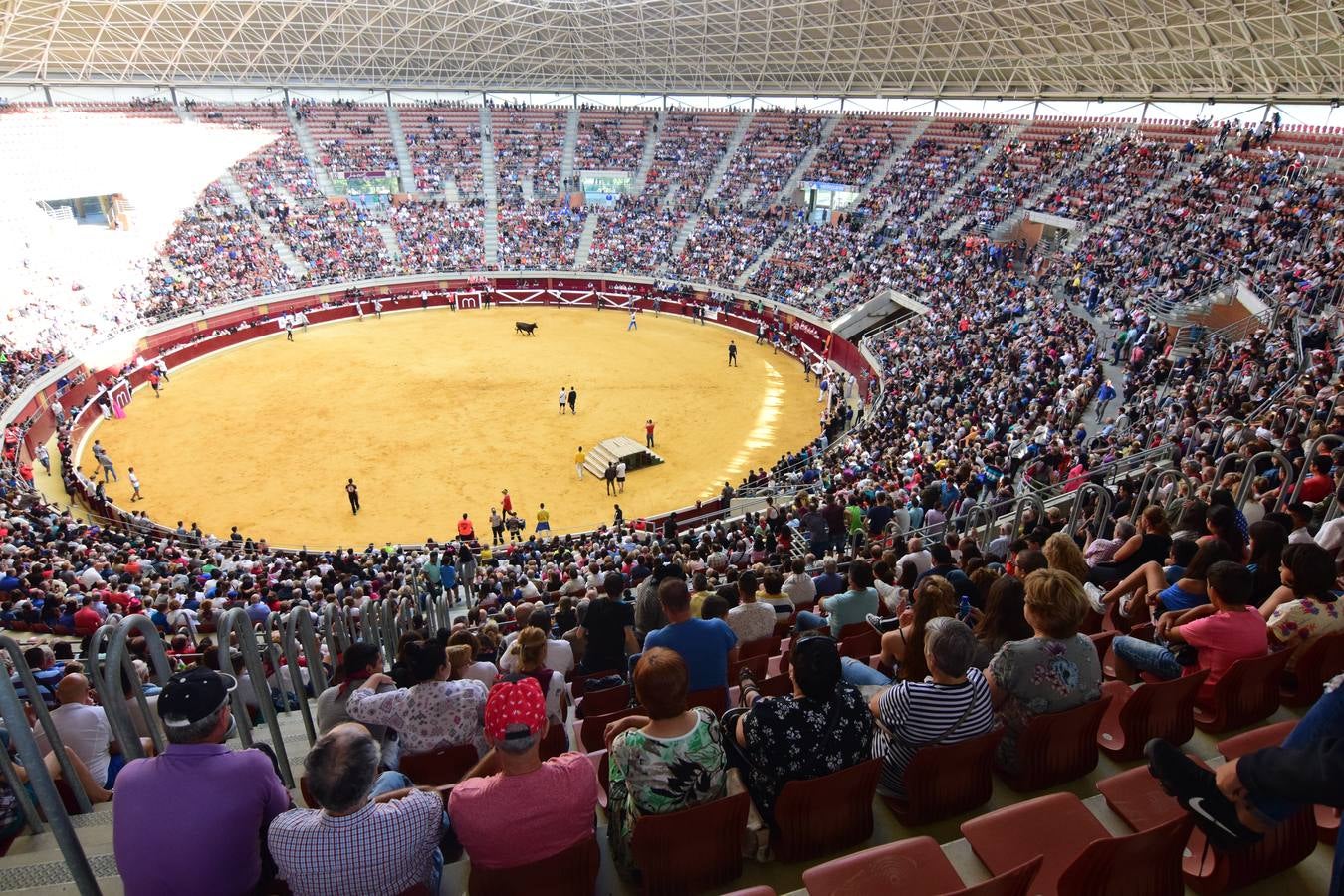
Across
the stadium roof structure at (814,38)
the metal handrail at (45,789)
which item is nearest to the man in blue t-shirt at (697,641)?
the metal handrail at (45,789)

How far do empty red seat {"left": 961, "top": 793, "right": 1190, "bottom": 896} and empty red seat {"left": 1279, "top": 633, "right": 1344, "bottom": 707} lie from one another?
2230 mm

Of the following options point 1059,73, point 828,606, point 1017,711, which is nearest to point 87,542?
point 828,606

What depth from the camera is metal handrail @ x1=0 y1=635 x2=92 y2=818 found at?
10.7ft

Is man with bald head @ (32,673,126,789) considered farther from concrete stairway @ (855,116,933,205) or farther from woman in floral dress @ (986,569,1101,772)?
concrete stairway @ (855,116,933,205)

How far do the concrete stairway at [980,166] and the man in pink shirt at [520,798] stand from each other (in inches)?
1727

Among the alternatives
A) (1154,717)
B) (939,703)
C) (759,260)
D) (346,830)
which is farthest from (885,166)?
(346,830)

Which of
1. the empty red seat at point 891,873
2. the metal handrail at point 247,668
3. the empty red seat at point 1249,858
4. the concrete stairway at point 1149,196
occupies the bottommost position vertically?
the empty red seat at point 1249,858

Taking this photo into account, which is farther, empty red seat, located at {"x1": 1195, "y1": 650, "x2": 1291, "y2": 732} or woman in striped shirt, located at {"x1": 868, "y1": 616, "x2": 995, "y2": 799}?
empty red seat, located at {"x1": 1195, "y1": 650, "x2": 1291, "y2": 732}

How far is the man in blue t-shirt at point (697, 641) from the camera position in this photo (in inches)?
230

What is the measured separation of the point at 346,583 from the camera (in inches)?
567

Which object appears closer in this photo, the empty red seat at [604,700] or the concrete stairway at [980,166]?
the empty red seat at [604,700]

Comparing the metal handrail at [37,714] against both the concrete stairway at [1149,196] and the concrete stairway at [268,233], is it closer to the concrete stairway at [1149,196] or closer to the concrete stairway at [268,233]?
the concrete stairway at [1149,196]

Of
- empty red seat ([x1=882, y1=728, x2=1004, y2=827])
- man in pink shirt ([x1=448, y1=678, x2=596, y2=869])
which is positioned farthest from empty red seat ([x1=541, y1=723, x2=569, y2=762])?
empty red seat ([x1=882, y1=728, x2=1004, y2=827])

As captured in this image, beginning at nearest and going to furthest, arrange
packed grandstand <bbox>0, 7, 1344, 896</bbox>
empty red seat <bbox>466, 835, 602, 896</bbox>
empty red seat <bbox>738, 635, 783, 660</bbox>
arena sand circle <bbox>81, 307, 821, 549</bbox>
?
packed grandstand <bbox>0, 7, 1344, 896</bbox> → empty red seat <bbox>466, 835, 602, 896</bbox> → empty red seat <bbox>738, 635, 783, 660</bbox> → arena sand circle <bbox>81, 307, 821, 549</bbox>
